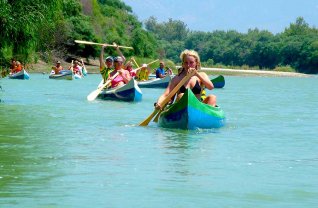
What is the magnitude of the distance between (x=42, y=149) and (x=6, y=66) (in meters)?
8.59

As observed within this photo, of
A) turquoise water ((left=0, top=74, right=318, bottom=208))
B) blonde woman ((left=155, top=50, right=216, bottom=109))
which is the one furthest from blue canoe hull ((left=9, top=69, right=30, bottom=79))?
blonde woman ((left=155, top=50, right=216, bottom=109))

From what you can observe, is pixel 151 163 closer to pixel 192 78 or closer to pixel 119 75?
pixel 192 78

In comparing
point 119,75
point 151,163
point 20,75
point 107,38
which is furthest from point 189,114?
point 107,38

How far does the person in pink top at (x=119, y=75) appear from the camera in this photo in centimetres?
2482

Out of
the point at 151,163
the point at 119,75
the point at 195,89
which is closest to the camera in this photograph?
the point at 151,163

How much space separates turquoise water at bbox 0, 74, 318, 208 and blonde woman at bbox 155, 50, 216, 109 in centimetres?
64

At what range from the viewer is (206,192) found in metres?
9.68

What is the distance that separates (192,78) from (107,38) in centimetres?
6260

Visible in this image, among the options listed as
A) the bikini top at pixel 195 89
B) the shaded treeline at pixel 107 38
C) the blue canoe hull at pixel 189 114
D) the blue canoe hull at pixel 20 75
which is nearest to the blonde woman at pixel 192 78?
the bikini top at pixel 195 89

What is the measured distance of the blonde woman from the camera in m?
15.2

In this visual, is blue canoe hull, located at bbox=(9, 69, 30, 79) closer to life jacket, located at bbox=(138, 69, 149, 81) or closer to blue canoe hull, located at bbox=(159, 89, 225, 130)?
life jacket, located at bbox=(138, 69, 149, 81)

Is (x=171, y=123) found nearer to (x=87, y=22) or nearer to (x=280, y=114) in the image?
(x=280, y=114)

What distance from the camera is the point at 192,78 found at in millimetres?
15672

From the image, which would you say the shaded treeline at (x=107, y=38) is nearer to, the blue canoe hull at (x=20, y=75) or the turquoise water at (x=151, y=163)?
the blue canoe hull at (x=20, y=75)
